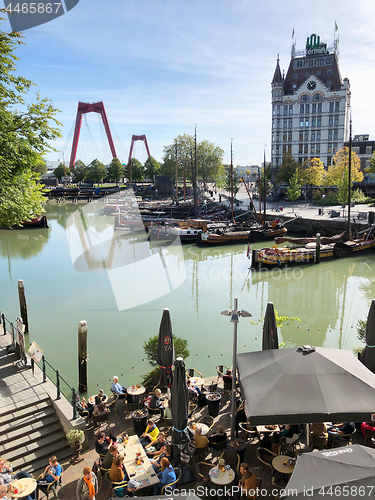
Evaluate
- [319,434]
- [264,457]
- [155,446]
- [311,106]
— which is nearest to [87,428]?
[155,446]

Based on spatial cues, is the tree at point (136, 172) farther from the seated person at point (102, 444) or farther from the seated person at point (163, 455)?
the seated person at point (163, 455)

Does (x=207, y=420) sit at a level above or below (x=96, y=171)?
below

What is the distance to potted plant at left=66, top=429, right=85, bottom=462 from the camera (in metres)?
6.25

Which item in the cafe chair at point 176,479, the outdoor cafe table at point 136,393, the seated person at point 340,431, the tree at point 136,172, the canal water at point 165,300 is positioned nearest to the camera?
the cafe chair at point 176,479

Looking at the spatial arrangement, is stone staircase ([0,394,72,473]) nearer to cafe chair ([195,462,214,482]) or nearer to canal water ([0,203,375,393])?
cafe chair ([195,462,214,482])

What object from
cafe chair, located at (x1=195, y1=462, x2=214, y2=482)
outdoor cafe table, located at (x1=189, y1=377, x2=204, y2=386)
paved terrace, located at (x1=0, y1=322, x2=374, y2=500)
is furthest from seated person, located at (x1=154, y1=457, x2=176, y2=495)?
outdoor cafe table, located at (x1=189, y1=377, x2=204, y2=386)

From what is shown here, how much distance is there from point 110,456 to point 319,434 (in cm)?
349

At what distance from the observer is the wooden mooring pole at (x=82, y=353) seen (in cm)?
924

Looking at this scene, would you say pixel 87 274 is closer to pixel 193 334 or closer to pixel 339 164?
pixel 193 334

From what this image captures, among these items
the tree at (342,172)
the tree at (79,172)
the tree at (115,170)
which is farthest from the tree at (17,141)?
the tree at (79,172)

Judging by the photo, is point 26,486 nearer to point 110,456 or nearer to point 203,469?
point 110,456

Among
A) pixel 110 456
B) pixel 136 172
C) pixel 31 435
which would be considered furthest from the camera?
pixel 136 172

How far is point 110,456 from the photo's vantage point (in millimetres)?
5633

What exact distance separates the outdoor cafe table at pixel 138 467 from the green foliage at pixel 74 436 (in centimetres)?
91
